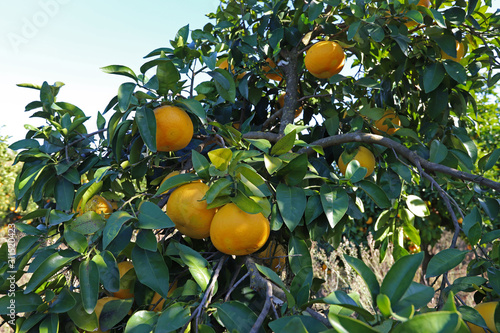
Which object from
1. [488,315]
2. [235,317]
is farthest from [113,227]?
[488,315]

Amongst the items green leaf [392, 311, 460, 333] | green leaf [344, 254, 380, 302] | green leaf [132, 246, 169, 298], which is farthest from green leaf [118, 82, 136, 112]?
green leaf [392, 311, 460, 333]

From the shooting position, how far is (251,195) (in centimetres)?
85

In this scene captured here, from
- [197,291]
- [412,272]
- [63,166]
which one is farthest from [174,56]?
[412,272]

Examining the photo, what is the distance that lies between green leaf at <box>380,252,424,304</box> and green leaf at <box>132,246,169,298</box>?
0.45 metres

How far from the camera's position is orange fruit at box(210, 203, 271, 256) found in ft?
2.80

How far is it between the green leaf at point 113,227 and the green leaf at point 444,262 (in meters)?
0.61

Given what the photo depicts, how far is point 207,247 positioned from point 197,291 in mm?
360

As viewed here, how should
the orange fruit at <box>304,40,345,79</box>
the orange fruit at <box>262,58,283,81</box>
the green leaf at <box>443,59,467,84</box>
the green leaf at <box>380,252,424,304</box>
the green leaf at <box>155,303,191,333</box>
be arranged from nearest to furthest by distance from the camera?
the green leaf at <box>380,252,424,304</box>, the green leaf at <box>155,303,191,333</box>, the green leaf at <box>443,59,467,84</box>, the orange fruit at <box>304,40,345,79</box>, the orange fruit at <box>262,58,283,81</box>

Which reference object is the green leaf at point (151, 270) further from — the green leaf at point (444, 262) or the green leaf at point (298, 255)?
the green leaf at point (444, 262)

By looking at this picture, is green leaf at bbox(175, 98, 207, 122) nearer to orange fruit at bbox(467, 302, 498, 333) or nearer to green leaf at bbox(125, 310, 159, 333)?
green leaf at bbox(125, 310, 159, 333)

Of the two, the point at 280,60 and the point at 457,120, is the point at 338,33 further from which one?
the point at 457,120

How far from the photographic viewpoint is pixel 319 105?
4.99 ft

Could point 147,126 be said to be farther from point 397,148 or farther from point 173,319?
point 397,148

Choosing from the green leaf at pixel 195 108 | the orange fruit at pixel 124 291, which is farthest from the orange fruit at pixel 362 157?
the orange fruit at pixel 124 291
